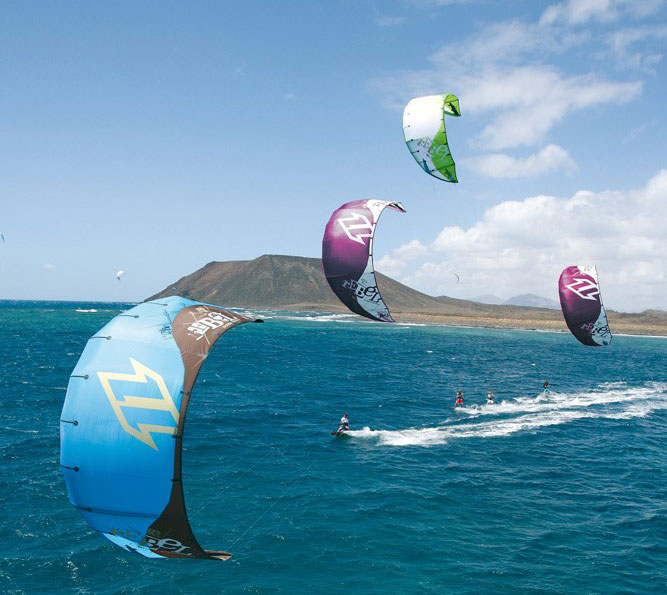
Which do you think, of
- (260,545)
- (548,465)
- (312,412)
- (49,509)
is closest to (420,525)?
(260,545)

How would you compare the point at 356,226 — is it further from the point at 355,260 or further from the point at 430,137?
the point at 430,137

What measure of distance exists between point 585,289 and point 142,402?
2340 cm

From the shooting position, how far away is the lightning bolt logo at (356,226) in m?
14.8

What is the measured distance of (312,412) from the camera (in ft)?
135

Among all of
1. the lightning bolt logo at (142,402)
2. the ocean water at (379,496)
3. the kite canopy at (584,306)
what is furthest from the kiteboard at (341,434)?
the lightning bolt logo at (142,402)

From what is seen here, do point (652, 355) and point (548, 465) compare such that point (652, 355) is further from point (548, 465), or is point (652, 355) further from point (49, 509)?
point (49, 509)

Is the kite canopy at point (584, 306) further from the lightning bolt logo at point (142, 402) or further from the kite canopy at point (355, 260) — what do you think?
the lightning bolt logo at point (142, 402)

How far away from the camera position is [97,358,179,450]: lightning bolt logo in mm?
8609

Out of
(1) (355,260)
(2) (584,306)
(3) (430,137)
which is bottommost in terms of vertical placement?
(2) (584,306)

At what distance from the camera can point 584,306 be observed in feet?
81.7

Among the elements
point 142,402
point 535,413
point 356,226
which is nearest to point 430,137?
point 356,226

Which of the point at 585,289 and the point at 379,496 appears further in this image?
the point at 585,289

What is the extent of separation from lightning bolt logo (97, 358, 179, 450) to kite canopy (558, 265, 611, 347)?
71.8 ft

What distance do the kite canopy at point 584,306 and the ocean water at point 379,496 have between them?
8506mm
